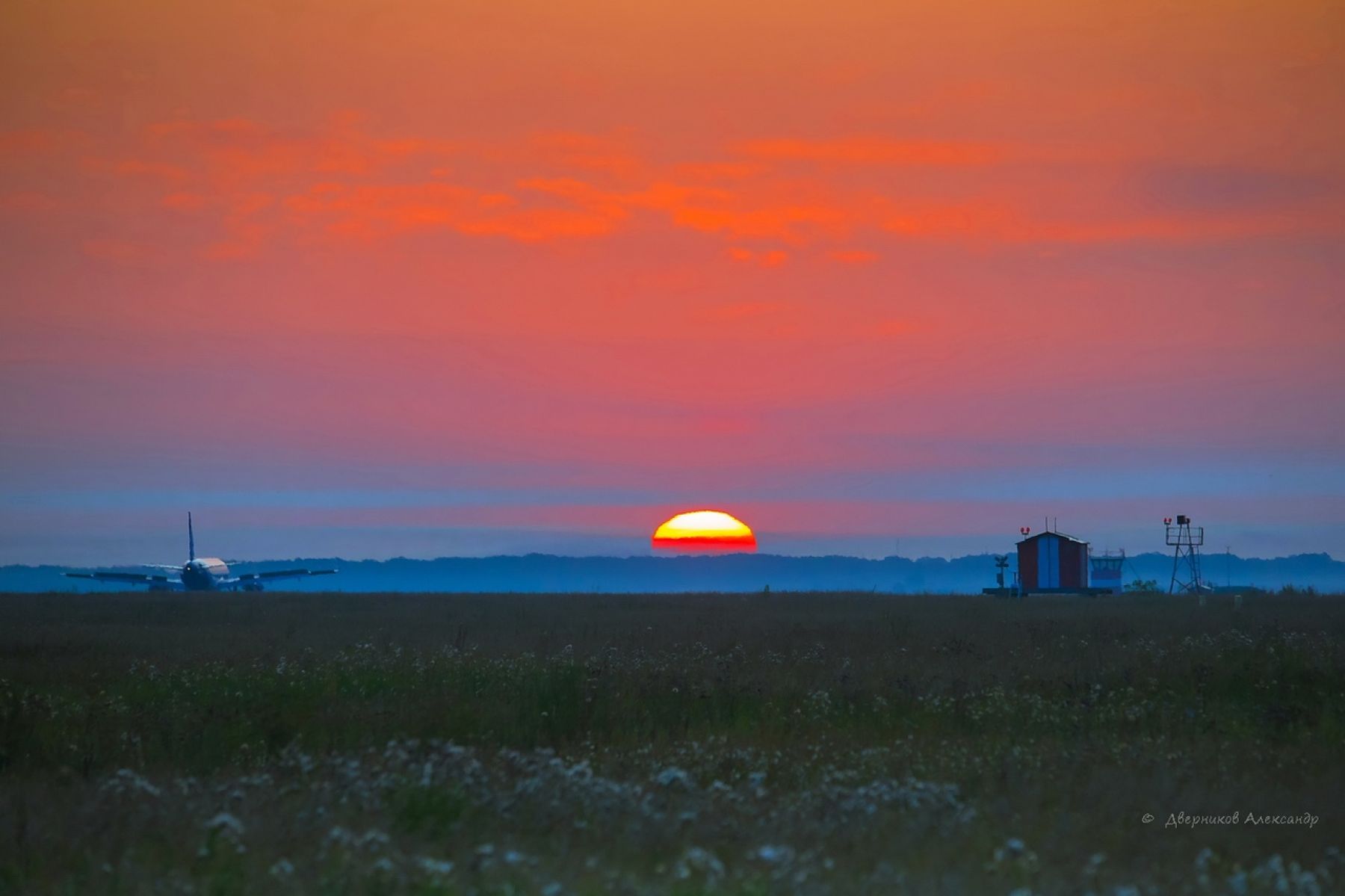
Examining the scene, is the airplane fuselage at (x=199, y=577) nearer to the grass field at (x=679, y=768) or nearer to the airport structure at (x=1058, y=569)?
the airport structure at (x=1058, y=569)

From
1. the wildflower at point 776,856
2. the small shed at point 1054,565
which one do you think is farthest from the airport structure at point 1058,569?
the wildflower at point 776,856

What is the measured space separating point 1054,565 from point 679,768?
3130 inches

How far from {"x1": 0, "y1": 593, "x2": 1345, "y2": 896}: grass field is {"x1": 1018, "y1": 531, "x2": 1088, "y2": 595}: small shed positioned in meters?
60.0

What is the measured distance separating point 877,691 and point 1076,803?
8.42m

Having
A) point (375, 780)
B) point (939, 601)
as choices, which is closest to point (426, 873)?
point (375, 780)

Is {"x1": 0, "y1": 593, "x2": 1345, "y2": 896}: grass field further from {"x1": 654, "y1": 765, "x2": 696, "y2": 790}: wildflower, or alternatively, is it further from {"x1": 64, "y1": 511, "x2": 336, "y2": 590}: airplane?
{"x1": 64, "y1": 511, "x2": 336, "y2": 590}: airplane

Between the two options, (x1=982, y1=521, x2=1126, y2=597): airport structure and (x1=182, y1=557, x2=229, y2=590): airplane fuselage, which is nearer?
(x1=982, y1=521, x2=1126, y2=597): airport structure

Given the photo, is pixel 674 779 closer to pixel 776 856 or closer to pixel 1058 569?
pixel 776 856

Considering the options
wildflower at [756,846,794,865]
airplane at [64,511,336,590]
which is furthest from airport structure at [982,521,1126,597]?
wildflower at [756,846,794,865]

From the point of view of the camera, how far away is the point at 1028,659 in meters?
25.1

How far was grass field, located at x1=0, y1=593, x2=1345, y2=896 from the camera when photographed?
29.5 feet

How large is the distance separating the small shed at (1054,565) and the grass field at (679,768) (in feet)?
197

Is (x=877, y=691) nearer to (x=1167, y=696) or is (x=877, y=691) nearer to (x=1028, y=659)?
(x=1167, y=696)

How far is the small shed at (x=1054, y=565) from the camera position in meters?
86.8
